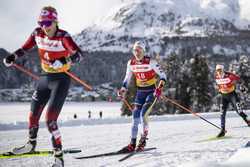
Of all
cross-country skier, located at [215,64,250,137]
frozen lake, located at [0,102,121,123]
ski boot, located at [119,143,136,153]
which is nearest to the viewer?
ski boot, located at [119,143,136,153]

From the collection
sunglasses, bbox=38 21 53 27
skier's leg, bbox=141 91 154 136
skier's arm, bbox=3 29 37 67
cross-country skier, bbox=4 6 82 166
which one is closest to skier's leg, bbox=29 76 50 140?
cross-country skier, bbox=4 6 82 166

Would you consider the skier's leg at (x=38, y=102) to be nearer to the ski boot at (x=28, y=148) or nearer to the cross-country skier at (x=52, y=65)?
the cross-country skier at (x=52, y=65)

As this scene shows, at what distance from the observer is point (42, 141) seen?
1136 centimetres

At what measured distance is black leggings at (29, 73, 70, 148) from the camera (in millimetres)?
6062

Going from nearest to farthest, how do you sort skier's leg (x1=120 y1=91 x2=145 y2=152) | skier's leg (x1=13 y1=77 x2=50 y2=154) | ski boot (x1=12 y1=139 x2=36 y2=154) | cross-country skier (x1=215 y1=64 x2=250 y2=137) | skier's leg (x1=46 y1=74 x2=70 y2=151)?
skier's leg (x1=46 y1=74 x2=70 y2=151), skier's leg (x1=13 y1=77 x2=50 y2=154), ski boot (x1=12 y1=139 x2=36 y2=154), skier's leg (x1=120 y1=91 x2=145 y2=152), cross-country skier (x1=215 y1=64 x2=250 y2=137)

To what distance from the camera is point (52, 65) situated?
20.7 feet

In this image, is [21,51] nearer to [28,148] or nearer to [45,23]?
[45,23]

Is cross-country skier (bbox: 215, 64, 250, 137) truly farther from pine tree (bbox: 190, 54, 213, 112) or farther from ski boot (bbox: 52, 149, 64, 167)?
pine tree (bbox: 190, 54, 213, 112)

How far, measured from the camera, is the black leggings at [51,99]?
19.9 ft

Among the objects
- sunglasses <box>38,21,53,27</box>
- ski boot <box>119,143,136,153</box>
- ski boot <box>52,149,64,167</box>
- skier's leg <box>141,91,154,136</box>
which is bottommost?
ski boot <box>119,143,136,153</box>

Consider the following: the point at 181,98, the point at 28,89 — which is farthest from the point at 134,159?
the point at 28,89

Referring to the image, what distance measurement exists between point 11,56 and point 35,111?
3.51 feet

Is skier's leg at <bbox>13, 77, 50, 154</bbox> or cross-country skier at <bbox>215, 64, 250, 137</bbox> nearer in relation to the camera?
skier's leg at <bbox>13, 77, 50, 154</bbox>

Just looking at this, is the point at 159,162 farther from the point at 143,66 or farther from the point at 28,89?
the point at 28,89
